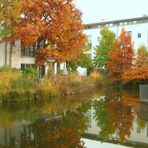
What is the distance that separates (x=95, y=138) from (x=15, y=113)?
896cm

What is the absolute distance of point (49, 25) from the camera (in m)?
41.2

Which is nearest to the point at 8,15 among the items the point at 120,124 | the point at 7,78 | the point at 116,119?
the point at 7,78

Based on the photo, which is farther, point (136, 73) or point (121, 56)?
point (121, 56)

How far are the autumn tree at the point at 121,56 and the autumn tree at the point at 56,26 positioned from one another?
13320mm

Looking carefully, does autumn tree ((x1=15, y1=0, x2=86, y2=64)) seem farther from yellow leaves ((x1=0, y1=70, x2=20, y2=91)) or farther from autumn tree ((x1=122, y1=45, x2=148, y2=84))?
autumn tree ((x1=122, y1=45, x2=148, y2=84))

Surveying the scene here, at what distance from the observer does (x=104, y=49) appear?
6278 centimetres

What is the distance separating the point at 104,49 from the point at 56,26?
23237 mm

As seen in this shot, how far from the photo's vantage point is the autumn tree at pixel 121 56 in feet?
179

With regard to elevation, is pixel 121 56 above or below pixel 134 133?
above

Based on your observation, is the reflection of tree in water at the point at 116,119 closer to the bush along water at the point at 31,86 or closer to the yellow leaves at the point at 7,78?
the bush along water at the point at 31,86

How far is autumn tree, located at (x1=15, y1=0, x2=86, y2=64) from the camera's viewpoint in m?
39.7

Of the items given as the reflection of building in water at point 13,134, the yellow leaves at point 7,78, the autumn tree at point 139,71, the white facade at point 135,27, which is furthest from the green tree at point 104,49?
the reflection of building in water at point 13,134

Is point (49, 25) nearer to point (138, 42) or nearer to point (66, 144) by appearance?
point (66, 144)

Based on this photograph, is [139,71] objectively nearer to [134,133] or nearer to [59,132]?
[134,133]
